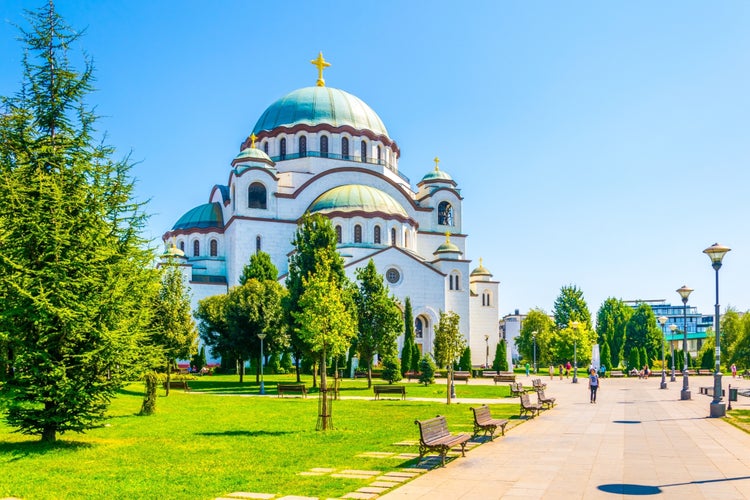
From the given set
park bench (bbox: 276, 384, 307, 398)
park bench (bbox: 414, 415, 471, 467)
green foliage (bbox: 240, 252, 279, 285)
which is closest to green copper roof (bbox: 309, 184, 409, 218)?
green foliage (bbox: 240, 252, 279, 285)

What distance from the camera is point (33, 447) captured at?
1304cm

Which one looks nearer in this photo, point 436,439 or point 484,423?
point 436,439

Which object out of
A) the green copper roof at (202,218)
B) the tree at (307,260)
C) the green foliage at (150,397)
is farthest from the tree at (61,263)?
the green copper roof at (202,218)

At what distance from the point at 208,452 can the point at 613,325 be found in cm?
7202

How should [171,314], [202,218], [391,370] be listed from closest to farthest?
1. [171,314]
2. [391,370]
3. [202,218]

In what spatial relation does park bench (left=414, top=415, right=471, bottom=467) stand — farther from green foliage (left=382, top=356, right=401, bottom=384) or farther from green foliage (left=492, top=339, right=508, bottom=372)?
green foliage (left=492, top=339, right=508, bottom=372)

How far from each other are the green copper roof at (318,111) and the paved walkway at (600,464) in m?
45.3

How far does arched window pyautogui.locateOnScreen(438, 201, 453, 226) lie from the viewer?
210ft

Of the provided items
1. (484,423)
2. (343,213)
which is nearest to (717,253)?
(484,423)

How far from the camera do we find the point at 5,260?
12.5 metres

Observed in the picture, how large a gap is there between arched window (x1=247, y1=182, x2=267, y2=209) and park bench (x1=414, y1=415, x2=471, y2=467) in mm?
45179

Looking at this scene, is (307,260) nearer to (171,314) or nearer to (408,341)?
(171,314)

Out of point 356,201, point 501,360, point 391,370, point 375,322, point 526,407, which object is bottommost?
point 501,360

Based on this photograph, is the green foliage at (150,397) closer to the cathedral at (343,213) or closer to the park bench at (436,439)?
the park bench at (436,439)
